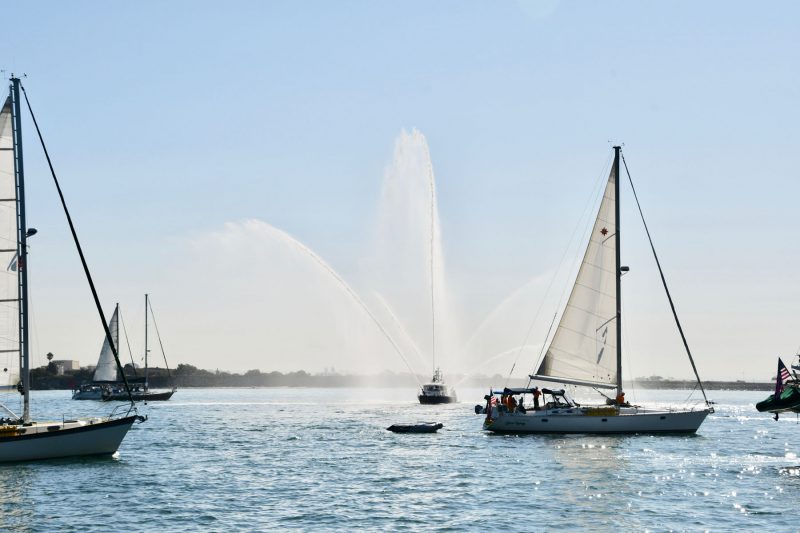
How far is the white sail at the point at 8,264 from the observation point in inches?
2045

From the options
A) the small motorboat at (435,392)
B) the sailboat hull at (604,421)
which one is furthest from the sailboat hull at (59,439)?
the small motorboat at (435,392)

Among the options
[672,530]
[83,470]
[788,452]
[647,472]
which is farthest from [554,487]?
[788,452]

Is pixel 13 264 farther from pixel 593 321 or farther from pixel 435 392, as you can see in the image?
pixel 435 392

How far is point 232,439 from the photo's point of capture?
7831 cm

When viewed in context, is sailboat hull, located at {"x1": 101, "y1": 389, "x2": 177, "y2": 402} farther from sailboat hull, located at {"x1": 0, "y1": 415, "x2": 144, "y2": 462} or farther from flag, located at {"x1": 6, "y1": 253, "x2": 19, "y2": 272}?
flag, located at {"x1": 6, "y1": 253, "x2": 19, "y2": 272}

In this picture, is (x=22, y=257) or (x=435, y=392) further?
(x=435, y=392)

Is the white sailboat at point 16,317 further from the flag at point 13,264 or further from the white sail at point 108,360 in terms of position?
the white sail at point 108,360

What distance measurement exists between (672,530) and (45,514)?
26821 mm

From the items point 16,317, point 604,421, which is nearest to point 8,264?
point 16,317

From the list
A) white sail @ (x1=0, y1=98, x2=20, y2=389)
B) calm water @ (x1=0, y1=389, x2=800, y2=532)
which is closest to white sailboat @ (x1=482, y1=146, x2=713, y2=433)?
calm water @ (x1=0, y1=389, x2=800, y2=532)

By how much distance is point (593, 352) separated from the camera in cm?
7475

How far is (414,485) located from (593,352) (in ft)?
103

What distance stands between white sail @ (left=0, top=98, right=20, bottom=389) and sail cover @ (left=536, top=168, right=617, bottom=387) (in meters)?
42.1

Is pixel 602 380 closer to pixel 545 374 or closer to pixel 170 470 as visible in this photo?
pixel 545 374
